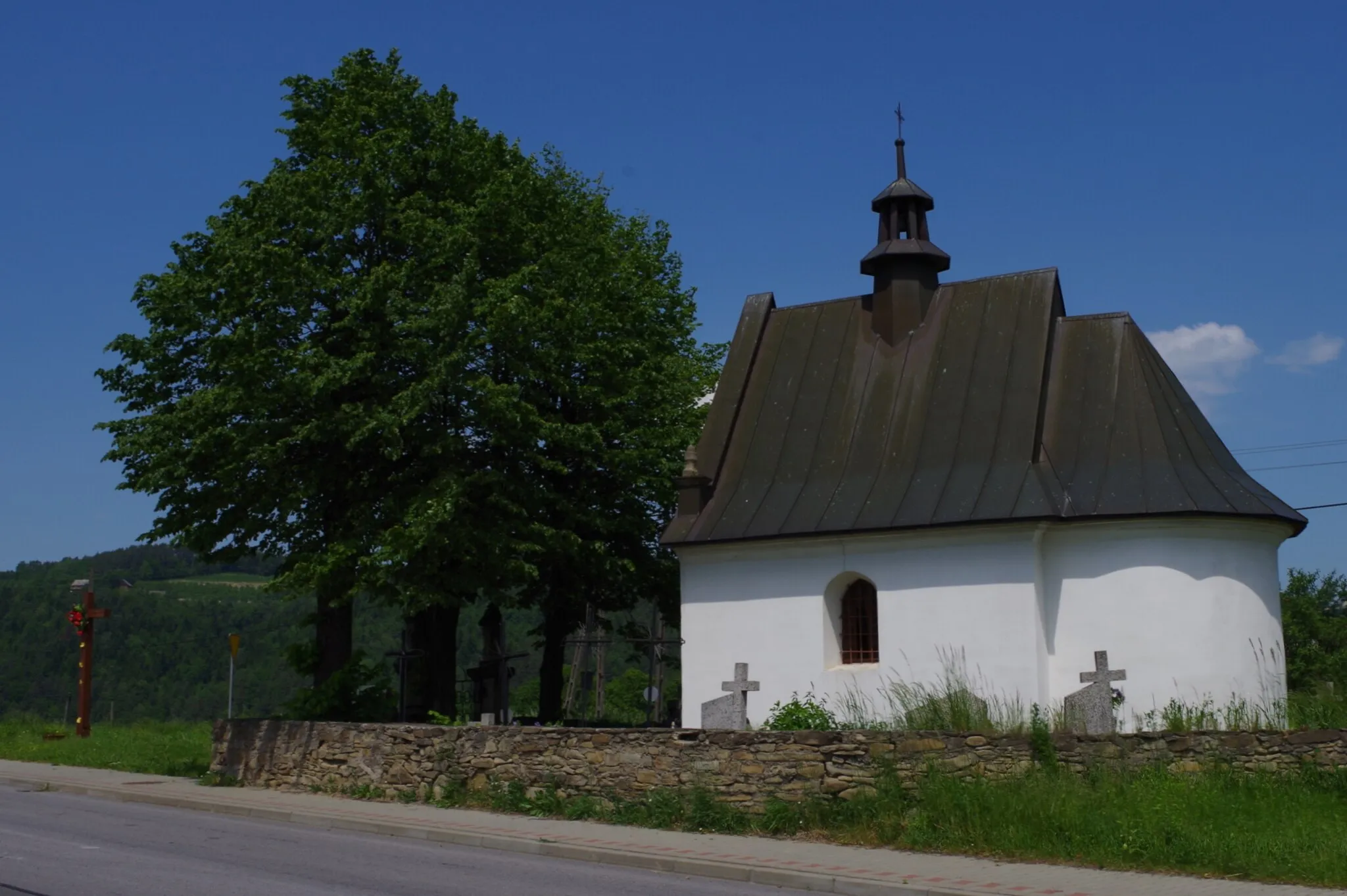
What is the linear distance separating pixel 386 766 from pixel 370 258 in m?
9.44

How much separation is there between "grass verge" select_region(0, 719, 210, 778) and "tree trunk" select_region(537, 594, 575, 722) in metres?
7.26

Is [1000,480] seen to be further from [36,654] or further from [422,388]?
[36,654]

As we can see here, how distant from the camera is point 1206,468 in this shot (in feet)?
68.3

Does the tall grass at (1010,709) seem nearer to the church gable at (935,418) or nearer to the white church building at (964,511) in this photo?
the white church building at (964,511)

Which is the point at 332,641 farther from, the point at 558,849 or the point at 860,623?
the point at 558,849

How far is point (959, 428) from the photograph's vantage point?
72.9ft

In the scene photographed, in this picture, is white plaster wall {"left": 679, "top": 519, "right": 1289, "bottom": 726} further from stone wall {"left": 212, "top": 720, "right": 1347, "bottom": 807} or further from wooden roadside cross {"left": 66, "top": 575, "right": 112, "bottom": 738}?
wooden roadside cross {"left": 66, "top": 575, "right": 112, "bottom": 738}

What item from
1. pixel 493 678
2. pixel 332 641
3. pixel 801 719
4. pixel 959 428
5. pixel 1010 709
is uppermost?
pixel 959 428

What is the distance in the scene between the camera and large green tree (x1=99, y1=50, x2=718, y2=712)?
2091 cm

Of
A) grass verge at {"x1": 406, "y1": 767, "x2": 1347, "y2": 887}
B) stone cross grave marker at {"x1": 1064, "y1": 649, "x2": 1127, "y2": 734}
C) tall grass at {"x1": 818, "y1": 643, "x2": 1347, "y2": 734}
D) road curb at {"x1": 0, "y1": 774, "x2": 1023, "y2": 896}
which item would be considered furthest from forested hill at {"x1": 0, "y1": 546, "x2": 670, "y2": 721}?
grass verge at {"x1": 406, "y1": 767, "x2": 1347, "y2": 887}

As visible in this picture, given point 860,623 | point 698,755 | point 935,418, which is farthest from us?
point 935,418

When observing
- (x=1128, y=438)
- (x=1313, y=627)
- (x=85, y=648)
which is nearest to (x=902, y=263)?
(x=1128, y=438)

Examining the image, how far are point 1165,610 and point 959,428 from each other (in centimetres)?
464

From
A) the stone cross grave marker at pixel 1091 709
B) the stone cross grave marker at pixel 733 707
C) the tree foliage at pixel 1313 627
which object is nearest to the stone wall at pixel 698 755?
the stone cross grave marker at pixel 733 707
